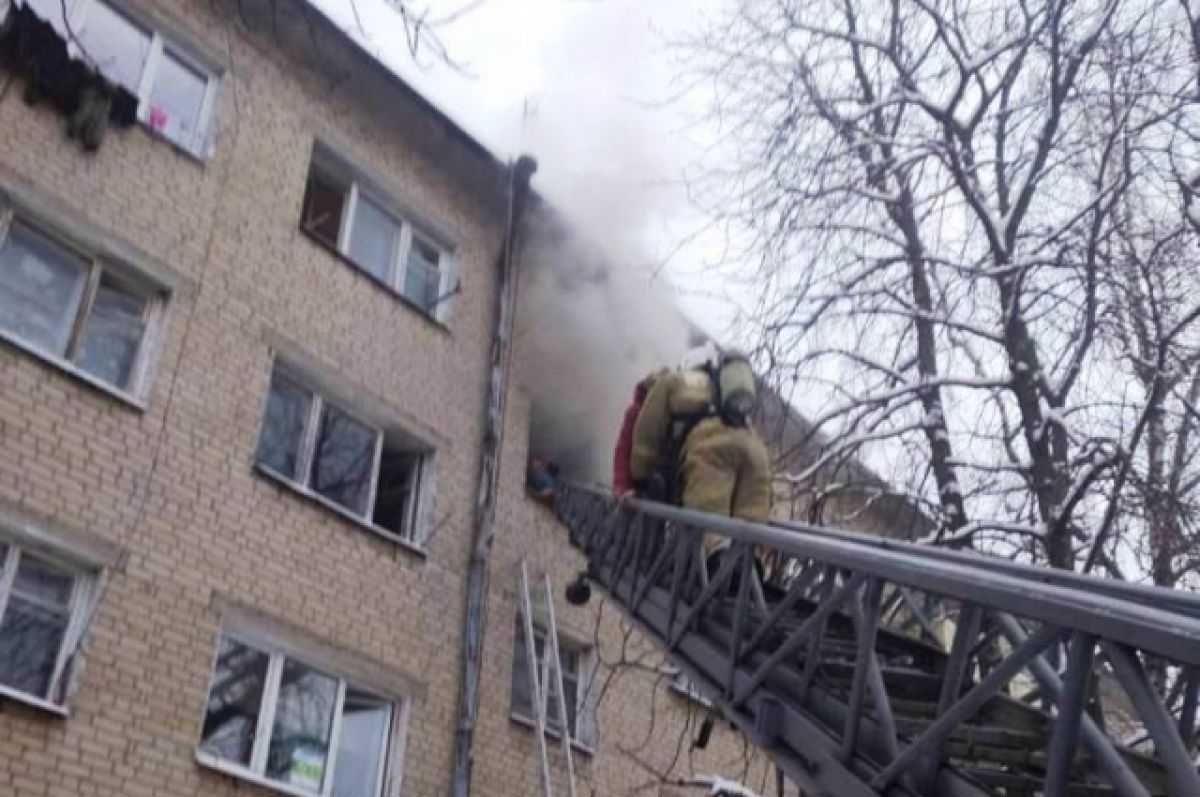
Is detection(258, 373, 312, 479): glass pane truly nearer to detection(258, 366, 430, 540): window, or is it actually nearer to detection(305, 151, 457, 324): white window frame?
detection(258, 366, 430, 540): window

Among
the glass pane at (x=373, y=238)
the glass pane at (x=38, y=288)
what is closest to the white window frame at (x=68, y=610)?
the glass pane at (x=38, y=288)

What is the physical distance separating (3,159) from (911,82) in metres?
5.46

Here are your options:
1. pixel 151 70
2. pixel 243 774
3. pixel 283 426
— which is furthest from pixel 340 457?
pixel 151 70

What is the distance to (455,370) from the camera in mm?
10156

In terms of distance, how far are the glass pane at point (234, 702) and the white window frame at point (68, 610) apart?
845mm

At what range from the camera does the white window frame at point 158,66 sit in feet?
27.9

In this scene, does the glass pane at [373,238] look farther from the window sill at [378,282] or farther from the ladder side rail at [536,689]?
the ladder side rail at [536,689]

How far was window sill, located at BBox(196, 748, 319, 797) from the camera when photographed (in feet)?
22.6

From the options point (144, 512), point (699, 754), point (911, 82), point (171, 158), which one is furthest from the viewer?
point (699, 754)

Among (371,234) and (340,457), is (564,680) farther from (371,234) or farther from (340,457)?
(371,234)

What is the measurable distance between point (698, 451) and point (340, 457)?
3.29m

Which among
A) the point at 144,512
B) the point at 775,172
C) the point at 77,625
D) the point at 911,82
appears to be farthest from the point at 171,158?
the point at 911,82

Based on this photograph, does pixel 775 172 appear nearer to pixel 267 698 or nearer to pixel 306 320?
pixel 306 320

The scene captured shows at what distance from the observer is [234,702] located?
7332 millimetres
